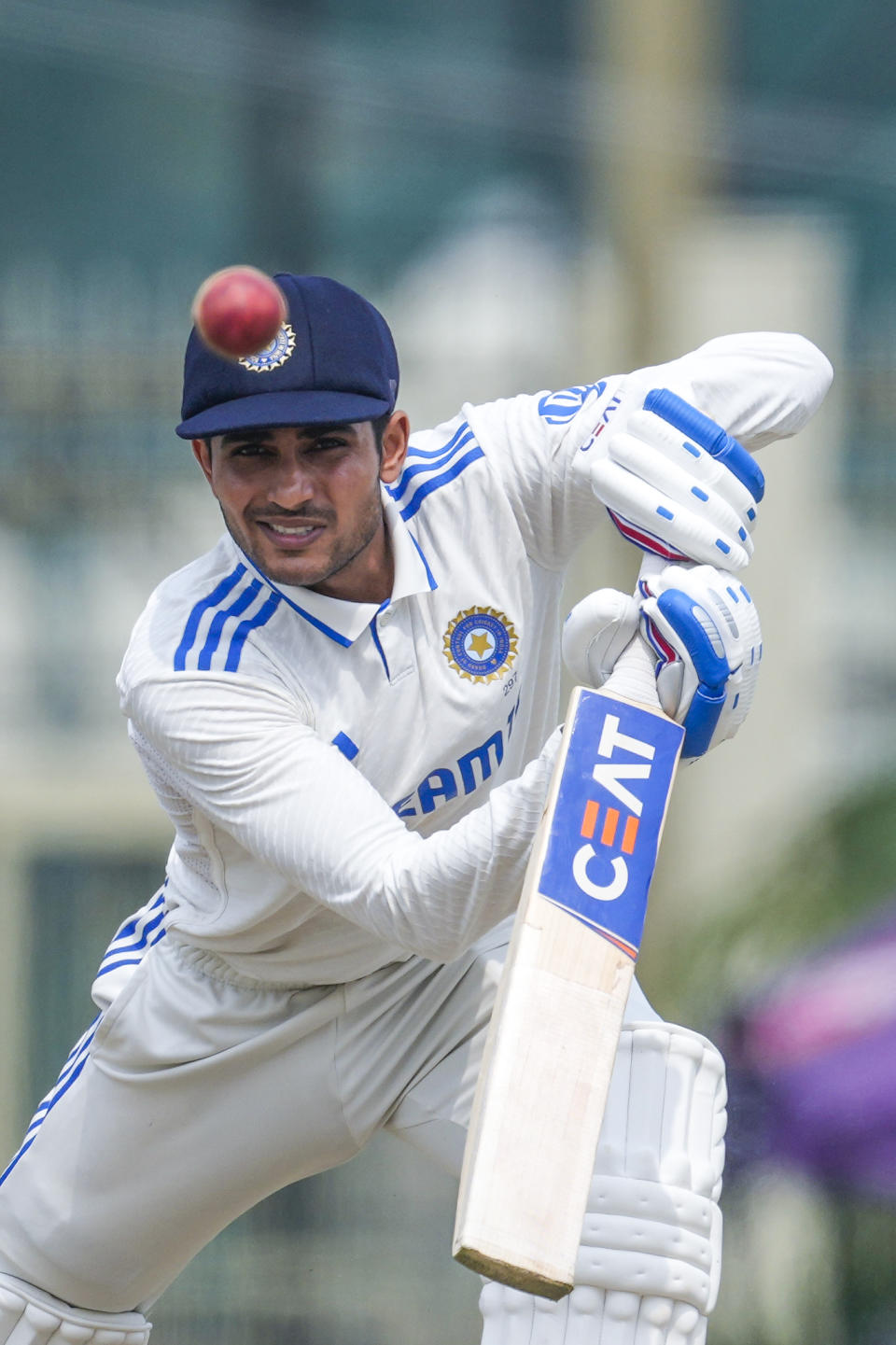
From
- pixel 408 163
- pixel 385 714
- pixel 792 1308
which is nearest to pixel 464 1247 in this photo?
pixel 385 714

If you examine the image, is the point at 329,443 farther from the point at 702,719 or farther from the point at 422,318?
the point at 422,318

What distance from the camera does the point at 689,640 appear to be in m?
2.13

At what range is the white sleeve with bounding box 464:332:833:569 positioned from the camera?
7.94 ft

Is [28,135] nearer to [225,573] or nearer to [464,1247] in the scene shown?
[225,573]

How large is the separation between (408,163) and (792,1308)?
2968 millimetres

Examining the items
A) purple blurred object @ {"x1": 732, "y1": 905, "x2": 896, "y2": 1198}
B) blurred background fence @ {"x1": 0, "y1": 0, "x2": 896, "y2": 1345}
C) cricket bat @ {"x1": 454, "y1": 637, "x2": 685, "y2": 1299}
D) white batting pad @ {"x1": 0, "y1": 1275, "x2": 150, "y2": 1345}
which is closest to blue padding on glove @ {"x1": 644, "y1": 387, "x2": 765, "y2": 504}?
cricket bat @ {"x1": 454, "y1": 637, "x2": 685, "y2": 1299}

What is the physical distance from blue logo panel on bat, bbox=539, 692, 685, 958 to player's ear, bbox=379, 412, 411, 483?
0.46 meters

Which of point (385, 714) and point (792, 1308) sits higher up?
point (385, 714)

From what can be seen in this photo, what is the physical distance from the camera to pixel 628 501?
7.43ft

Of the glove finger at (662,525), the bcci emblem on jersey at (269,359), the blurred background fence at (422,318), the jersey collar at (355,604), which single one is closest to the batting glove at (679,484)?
the glove finger at (662,525)

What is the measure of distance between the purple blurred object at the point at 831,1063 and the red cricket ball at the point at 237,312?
297 cm

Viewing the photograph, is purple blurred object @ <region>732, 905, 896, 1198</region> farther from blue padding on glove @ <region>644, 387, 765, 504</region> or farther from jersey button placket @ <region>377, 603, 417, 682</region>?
blue padding on glove @ <region>644, 387, 765, 504</region>

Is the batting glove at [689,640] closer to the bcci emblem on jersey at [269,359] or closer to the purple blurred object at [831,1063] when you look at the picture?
the bcci emblem on jersey at [269,359]

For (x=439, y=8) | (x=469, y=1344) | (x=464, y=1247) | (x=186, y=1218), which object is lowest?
(x=469, y=1344)
